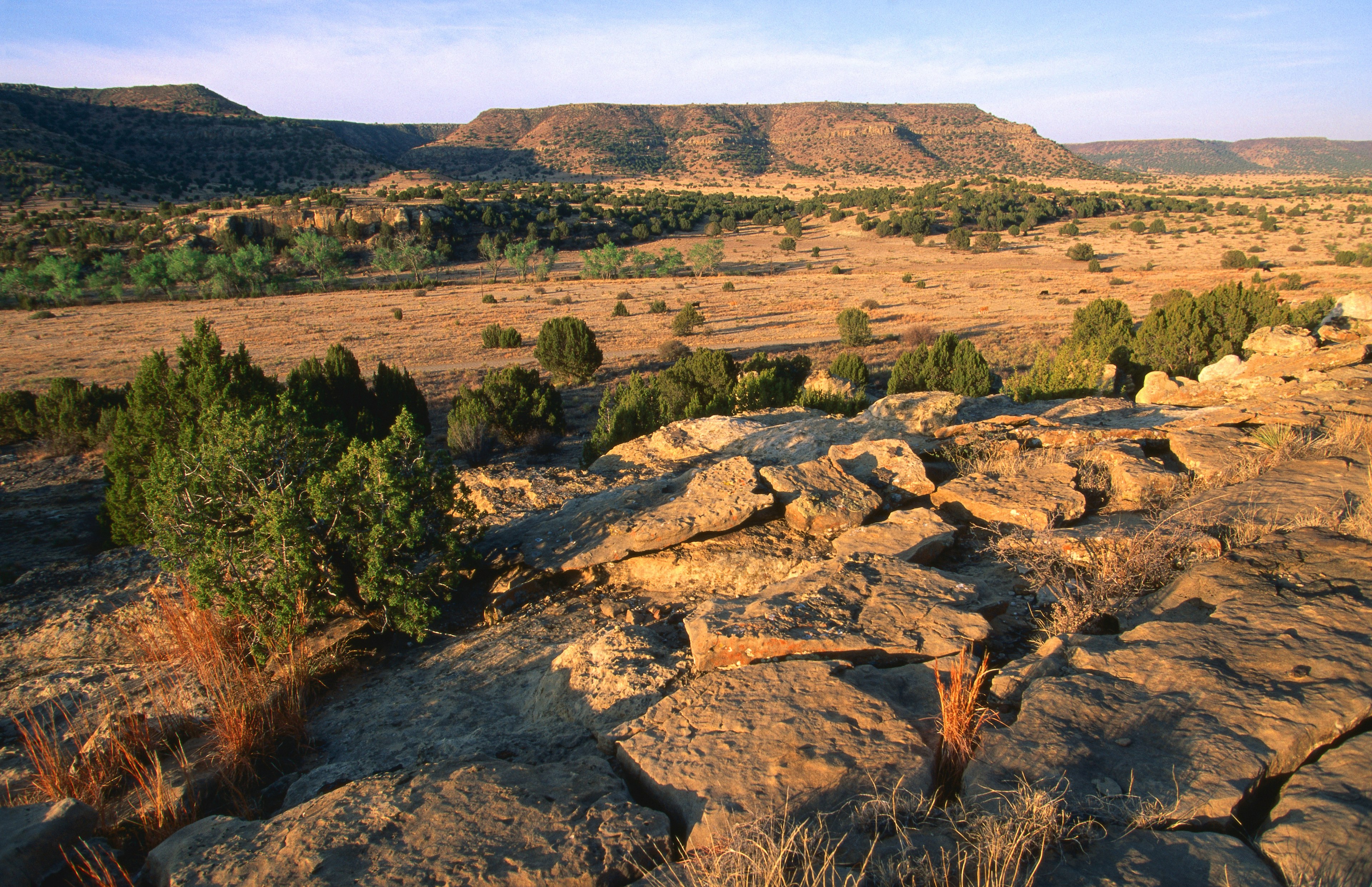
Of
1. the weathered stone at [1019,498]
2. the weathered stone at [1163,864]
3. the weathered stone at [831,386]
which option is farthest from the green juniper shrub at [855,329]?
the weathered stone at [1163,864]

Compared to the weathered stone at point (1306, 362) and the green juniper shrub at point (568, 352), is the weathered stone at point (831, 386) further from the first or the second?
the green juniper shrub at point (568, 352)

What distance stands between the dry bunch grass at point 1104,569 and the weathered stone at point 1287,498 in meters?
0.39

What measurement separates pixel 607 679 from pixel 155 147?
92.9m

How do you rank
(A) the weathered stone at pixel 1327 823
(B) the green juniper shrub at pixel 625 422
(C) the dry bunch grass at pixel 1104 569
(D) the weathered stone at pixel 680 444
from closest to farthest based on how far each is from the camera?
(A) the weathered stone at pixel 1327 823 < (C) the dry bunch grass at pixel 1104 569 < (D) the weathered stone at pixel 680 444 < (B) the green juniper shrub at pixel 625 422

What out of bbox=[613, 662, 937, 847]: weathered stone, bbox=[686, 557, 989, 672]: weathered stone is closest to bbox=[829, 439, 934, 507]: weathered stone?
bbox=[686, 557, 989, 672]: weathered stone

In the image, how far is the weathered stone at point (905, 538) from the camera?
15.3ft

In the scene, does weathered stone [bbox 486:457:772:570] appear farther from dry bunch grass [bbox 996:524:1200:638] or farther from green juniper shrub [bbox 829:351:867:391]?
green juniper shrub [bbox 829:351:867:391]

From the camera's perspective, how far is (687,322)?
81.0 ft

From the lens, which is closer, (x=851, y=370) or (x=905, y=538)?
(x=905, y=538)

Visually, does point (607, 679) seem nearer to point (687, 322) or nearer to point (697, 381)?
point (697, 381)

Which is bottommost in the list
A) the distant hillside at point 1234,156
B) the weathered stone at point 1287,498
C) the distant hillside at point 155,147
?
the weathered stone at point 1287,498

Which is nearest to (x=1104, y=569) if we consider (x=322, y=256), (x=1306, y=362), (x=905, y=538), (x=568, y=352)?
(x=905, y=538)

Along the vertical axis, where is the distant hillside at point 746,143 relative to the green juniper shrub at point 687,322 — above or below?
above

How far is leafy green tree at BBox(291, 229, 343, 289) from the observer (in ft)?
139
